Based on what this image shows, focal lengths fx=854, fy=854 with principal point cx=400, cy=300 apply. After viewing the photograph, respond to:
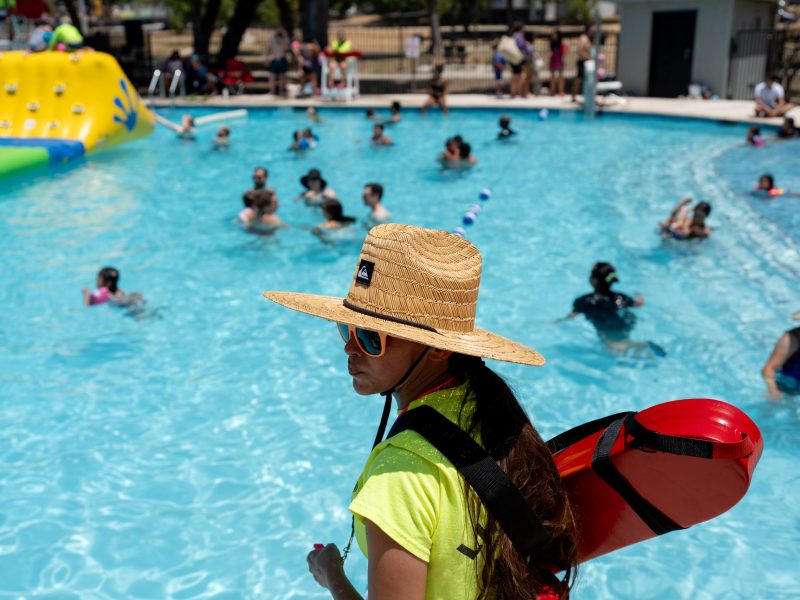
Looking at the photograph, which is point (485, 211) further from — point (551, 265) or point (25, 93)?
point (25, 93)

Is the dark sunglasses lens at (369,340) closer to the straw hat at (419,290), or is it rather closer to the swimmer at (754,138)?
the straw hat at (419,290)

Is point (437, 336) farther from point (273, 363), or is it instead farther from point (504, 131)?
point (504, 131)

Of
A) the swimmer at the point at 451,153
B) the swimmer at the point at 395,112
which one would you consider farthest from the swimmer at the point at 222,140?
the swimmer at the point at 451,153

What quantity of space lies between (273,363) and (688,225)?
5.08 meters

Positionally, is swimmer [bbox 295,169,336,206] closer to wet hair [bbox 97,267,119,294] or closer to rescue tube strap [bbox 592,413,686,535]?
wet hair [bbox 97,267,119,294]

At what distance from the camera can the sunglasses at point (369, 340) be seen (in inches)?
71.4

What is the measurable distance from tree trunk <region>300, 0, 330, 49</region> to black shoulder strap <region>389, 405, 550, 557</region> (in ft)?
73.4

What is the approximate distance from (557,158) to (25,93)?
30.1 ft

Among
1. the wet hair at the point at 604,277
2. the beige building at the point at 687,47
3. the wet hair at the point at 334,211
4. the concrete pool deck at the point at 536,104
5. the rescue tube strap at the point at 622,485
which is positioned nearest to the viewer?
the rescue tube strap at the point at 622,485

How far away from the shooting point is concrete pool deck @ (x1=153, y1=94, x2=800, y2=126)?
→ 17.2 metres

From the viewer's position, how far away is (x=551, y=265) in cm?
883

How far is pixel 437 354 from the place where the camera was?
181 centimetres

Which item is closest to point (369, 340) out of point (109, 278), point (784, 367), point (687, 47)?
point (784, 367)

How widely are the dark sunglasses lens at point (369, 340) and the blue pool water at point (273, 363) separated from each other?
2739 millimetres
